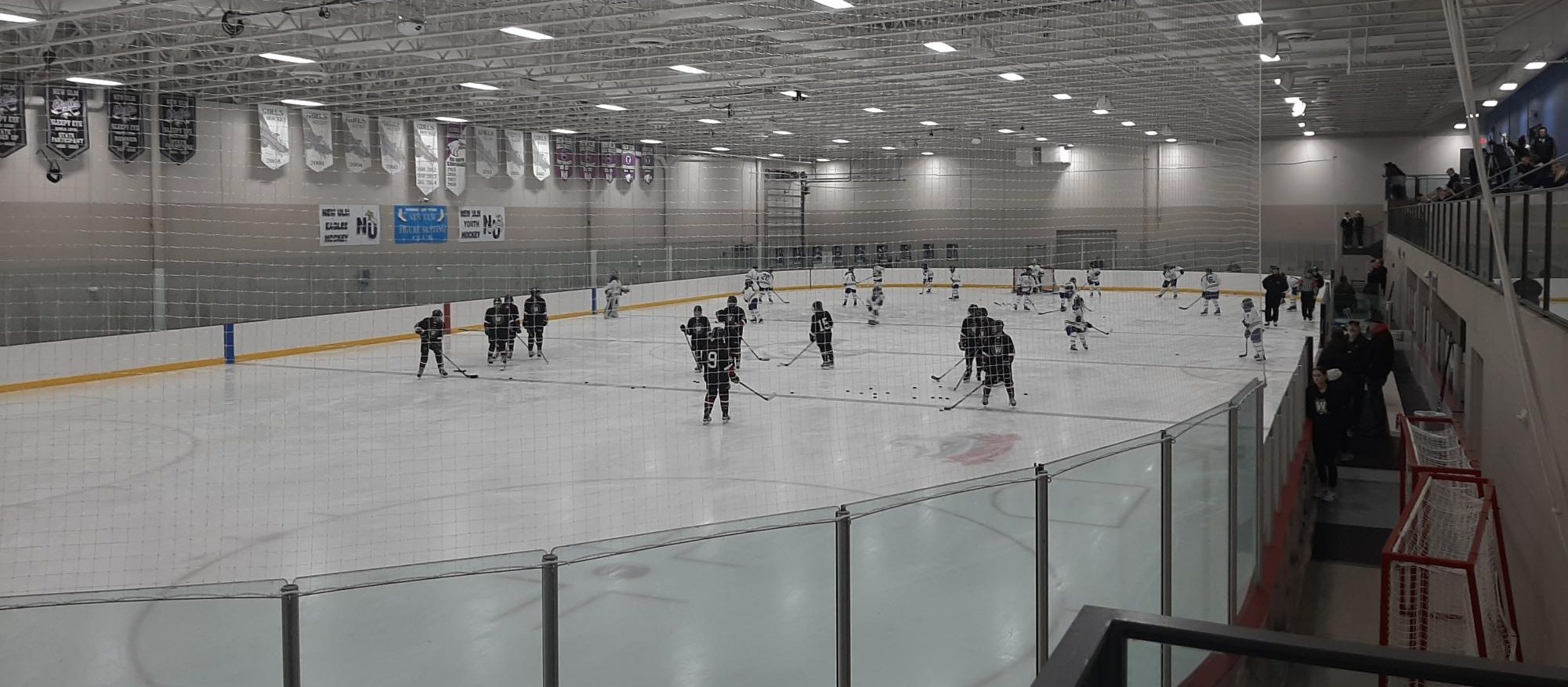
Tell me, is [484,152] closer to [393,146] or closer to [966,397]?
[393,146]

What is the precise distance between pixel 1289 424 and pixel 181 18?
14680 mm

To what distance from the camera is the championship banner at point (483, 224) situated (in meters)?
25.4

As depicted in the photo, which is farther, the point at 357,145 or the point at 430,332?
the point at 357,145

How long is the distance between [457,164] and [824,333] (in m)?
12.1

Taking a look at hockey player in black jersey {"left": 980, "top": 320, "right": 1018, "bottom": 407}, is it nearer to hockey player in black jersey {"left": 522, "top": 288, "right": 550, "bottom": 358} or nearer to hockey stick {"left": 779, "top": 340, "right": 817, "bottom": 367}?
hockey stick {"left": 779, "top": 340, "right": 817, "bottom": 367}

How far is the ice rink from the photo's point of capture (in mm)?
8766

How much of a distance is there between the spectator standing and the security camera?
36.6ft

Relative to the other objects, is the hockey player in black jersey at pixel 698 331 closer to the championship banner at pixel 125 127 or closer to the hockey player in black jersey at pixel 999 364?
the hockey player in black jersey at pixel 999 364

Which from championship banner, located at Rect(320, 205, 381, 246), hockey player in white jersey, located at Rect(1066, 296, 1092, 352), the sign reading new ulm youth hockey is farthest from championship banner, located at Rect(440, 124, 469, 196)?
hockey player in white jersey, located at Rect(1066, 296, 1092, 352)

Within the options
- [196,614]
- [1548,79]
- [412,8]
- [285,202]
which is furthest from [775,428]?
[1548,79]

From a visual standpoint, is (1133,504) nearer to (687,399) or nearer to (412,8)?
(687,399)

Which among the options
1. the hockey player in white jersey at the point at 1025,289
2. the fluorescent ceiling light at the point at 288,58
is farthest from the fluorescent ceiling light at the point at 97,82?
the hockey player in white jersey at the point at 1025,289

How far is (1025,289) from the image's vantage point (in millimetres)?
28516

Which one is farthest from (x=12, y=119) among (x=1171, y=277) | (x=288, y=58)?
(x=1171, y=277)
